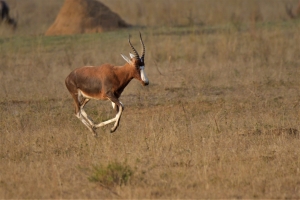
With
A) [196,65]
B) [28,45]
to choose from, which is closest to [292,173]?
[196,65]

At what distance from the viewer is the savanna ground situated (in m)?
7.75

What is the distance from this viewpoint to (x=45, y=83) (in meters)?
15.0

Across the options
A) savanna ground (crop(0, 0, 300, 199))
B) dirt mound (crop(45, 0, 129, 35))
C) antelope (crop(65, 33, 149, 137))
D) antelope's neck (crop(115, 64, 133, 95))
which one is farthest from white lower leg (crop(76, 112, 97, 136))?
dirt mound (crop(45, 0, 129, 35))

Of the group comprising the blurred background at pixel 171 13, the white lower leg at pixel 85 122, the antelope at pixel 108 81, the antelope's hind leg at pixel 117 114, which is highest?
the antelope at pixel 108 81

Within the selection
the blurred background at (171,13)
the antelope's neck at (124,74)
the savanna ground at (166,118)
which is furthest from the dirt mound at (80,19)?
the antelope's neck at (124,74)

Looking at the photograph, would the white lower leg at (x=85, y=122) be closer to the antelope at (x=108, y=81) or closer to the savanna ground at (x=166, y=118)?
the antelope at (x=108, y=81)

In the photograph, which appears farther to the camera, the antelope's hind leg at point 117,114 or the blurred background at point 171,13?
the blurred background at point 171,13

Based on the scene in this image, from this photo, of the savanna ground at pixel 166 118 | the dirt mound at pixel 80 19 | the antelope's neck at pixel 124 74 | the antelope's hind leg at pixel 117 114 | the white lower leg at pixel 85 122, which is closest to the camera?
the savanna ground at pixel 166 118

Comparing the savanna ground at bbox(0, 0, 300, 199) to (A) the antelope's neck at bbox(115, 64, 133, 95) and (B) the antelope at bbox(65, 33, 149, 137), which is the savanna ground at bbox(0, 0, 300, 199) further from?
(A) the antelope's neck at bbox(115, 64, 133, 95)

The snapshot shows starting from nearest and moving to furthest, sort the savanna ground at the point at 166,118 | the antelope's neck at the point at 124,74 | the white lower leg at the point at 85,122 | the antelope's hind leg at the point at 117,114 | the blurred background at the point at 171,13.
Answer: the savanna ground at the point at 166,118 → the antelope's hind leg at the point at 117,114 → the antelope's neck at the point at 124,74 → the white lower leg at the point at 85,122 → the blurred background at the point at 171,13

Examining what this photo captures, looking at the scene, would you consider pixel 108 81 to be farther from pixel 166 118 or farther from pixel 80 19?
pixel 80 19

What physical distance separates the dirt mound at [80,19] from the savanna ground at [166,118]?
2.70 ft

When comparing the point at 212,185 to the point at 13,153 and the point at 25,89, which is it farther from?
the point at 25,89

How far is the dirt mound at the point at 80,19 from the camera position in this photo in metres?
20.6
